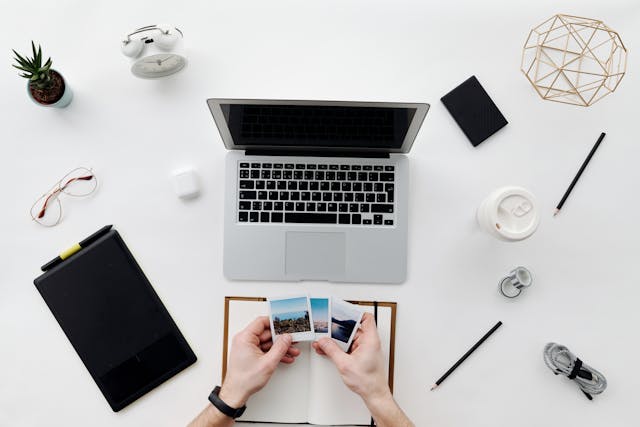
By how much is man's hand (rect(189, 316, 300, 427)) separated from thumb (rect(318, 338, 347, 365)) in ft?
0.24

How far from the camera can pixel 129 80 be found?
3.56ft

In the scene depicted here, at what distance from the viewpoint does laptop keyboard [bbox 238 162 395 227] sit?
1.04m

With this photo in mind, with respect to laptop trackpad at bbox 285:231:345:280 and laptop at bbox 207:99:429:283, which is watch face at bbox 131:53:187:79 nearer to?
laptop at bbox 207:99:429:283

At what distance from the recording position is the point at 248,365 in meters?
0.97

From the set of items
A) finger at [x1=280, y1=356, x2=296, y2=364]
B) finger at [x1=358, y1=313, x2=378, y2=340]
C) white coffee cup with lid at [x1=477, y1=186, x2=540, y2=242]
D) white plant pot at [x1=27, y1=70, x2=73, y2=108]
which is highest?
white plant pot at [x1=27, y1=70, x2=73, y2=108]

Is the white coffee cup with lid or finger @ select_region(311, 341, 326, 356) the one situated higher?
the white coffee cup with lid

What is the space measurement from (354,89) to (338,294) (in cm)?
49

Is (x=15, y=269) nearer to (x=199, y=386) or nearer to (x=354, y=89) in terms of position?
(x=199, y=386)

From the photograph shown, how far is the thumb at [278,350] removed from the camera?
955 mm

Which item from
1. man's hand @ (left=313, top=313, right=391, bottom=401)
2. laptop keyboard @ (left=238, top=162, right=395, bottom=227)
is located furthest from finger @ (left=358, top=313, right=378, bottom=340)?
laptop keyboard @ (left=238, top=162, right=395, bottom=227)

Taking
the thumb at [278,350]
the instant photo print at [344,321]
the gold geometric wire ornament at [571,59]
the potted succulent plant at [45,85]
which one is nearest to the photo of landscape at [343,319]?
the instant photo print at [344,321]

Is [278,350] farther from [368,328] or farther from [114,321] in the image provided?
[114,321]

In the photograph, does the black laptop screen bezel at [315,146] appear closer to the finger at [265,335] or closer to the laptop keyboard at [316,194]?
the laptop keyboard at [316,194]

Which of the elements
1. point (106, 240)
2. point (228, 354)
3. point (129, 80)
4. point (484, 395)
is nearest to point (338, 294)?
point (228, 354)
